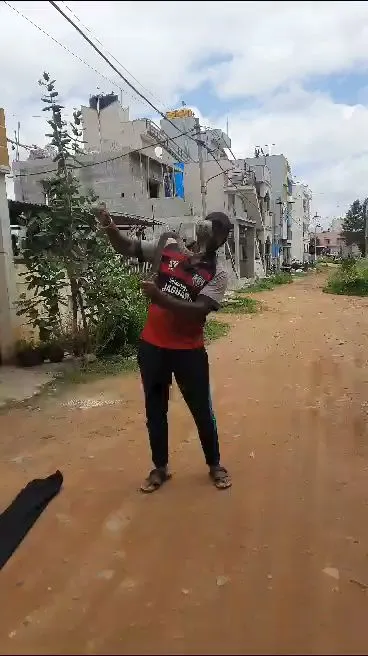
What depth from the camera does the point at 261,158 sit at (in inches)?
1836

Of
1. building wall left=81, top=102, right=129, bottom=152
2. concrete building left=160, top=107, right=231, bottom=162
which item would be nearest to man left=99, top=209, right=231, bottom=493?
concrete building left=160, top=107, right=231, bottom=162

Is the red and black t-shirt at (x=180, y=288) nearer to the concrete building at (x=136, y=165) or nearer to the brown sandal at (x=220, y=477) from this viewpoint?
the brown sandal at (x=220, y=477)

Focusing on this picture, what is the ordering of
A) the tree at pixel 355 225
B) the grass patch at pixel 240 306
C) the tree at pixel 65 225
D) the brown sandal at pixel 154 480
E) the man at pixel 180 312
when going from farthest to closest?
the tree at pixel 355 225, the grass patch at pixel 240 306, the tree at pixel 65 225, the brown sandal at pixel 154 480, the man at pixel 180 312

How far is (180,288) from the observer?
3076 millimetres

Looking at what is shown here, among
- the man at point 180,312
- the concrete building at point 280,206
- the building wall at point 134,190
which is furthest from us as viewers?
the concrete building at point 280,206

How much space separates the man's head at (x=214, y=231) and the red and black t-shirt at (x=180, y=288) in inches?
3.6

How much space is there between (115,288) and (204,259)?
4.50m

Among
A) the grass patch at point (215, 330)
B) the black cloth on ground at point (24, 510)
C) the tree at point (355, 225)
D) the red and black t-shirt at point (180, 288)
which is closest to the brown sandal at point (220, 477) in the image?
the red and black t-shirt at point (180, 288)

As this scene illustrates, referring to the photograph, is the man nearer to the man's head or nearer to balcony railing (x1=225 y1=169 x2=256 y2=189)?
the man's head

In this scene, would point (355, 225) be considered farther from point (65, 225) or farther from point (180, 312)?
point (180, 312)

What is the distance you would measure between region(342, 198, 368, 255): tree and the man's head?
248ft

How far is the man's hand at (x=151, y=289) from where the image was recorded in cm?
285

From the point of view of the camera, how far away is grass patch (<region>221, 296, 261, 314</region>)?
50.4 ft

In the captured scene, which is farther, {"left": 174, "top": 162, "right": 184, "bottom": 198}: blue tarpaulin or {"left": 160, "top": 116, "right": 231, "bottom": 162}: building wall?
{"left": 160, "top": 116, "right": 231, "bottom": 162}: building wall
